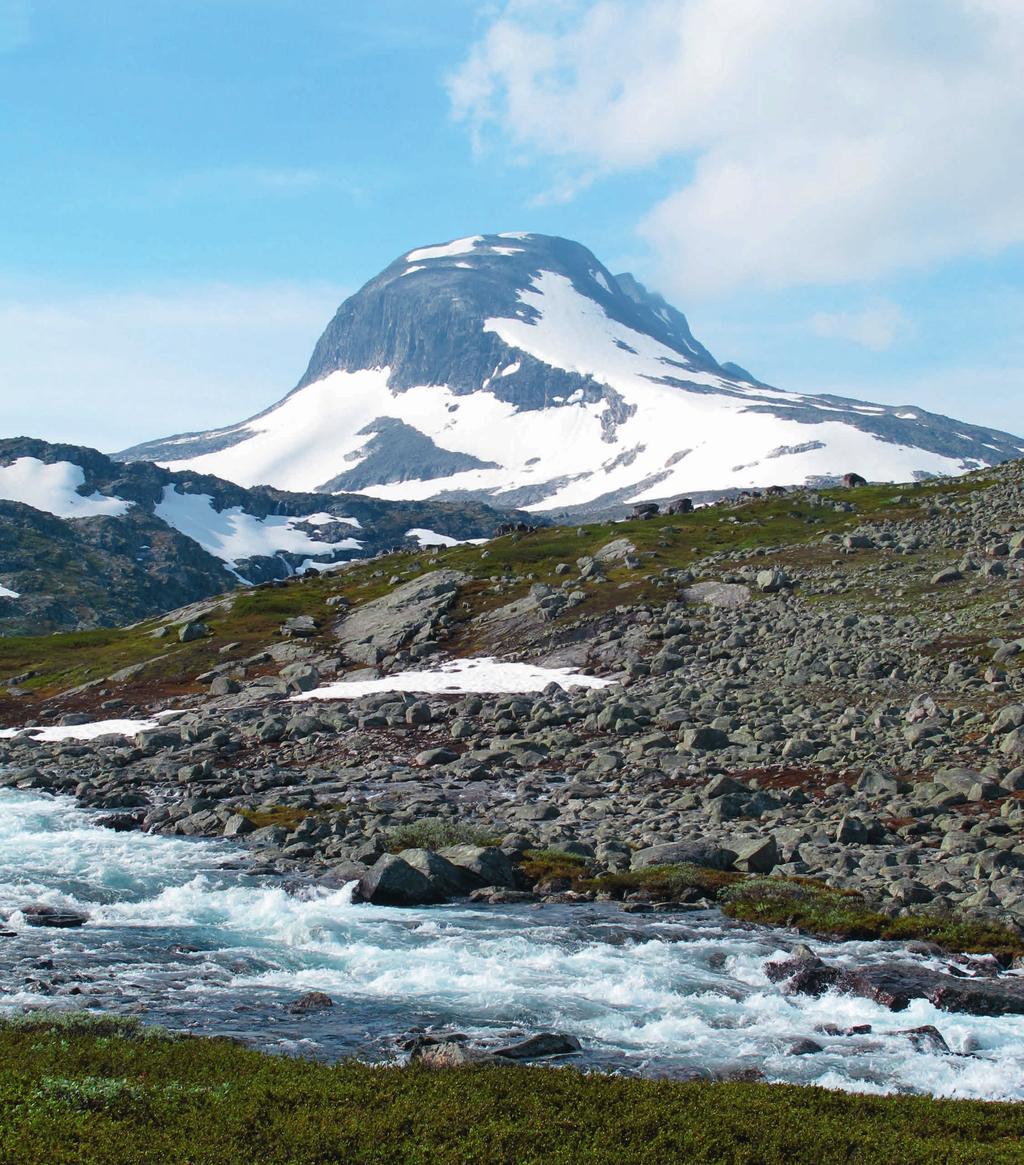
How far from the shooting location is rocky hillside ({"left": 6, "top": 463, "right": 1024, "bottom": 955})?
3500 centimetres

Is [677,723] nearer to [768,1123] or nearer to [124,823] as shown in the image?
[124,823]

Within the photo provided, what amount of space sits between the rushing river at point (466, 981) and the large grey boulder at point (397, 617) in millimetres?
55003

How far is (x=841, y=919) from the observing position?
29.6 meters

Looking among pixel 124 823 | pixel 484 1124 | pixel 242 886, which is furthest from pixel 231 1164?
pixel 124 823

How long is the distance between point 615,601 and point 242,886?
55.5m

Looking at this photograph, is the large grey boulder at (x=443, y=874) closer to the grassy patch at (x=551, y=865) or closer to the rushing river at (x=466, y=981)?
the rushing river at (x=466, y=981)

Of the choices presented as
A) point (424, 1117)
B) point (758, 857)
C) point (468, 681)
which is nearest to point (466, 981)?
point (424, 1117)

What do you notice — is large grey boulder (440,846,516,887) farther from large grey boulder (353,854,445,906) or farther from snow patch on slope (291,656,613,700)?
snow patch on slope (291,656,613,700)

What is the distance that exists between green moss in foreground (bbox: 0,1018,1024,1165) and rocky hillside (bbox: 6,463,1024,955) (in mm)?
8411

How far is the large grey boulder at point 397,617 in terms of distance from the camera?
Answer: 299 ft

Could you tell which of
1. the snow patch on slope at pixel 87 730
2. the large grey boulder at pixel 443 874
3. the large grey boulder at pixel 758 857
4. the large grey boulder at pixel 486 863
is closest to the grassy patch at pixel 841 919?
the large grey boulder at pixel 758 857

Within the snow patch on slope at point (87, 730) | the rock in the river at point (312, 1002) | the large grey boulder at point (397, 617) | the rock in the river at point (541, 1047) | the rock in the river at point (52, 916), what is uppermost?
the large grey boulder at point (397, 617)

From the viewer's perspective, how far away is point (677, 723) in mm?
56625

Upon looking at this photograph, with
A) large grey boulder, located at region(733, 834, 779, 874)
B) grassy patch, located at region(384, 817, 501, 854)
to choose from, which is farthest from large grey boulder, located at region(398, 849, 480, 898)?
large grey boulder, located at region(733, 834, 779, 874)
